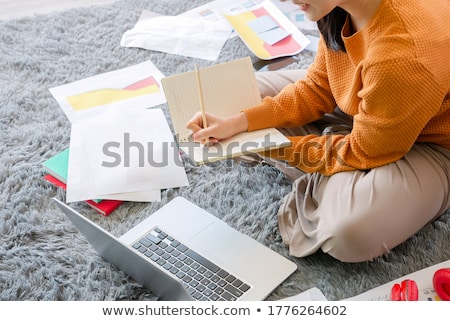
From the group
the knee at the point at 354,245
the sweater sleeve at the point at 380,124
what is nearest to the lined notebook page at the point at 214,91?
the sweater sleeve at the point at 380,124

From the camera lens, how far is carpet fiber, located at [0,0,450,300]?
1.05 metres

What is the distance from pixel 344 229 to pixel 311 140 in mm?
181

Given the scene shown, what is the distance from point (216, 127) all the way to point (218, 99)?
0.29 ft

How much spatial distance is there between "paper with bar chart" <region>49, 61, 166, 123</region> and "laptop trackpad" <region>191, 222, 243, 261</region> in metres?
0.44

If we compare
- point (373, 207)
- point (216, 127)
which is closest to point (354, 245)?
point (373, 207)

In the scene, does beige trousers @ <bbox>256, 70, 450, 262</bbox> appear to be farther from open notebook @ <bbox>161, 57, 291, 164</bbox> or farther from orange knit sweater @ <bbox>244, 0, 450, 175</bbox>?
open notebook @ <bbox>161, 57, 291, 164</bbox>

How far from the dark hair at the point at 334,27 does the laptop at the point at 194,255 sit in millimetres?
369

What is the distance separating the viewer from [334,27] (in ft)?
3.51

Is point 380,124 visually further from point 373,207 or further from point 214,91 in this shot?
point 214,91

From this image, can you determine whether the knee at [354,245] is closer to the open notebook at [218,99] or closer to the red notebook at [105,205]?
the open notebook at [218,99]

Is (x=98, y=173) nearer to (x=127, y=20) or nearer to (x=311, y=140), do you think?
(x=311, y=140)

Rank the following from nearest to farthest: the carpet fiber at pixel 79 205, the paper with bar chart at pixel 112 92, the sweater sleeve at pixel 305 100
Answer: the carpet fiber at pixel 79 205 < the sweater sleeve at pixel 305 100 < the paper with bar chart at pixel 112 92

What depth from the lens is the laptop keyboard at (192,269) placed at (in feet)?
3.31

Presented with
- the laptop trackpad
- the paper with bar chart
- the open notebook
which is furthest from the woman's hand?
the paper with bar chart
